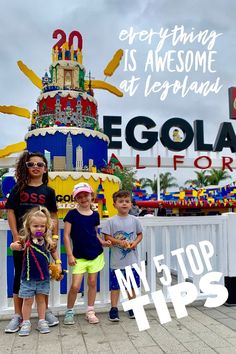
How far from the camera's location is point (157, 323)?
3592 mm

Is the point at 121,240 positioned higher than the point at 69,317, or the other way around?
the point at 121,240

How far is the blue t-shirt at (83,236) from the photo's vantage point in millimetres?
3641

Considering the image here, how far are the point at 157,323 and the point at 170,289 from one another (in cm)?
81

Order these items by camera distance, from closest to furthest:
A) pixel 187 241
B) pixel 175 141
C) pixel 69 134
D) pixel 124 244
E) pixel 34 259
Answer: pixel 34 259, pixel 124 244, pixel 187 241, pixel 69 134, pixel 175 141

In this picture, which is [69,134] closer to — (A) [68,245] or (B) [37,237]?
(A) [68,245]

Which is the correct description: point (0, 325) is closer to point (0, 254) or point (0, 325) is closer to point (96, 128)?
point (0, 254)

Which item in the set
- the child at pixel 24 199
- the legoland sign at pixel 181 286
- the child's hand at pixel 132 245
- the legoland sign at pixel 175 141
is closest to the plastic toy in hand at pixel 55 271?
the child at pixel 24 199

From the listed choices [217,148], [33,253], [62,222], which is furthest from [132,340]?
[217,148]

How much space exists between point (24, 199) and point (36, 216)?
0.29 metres

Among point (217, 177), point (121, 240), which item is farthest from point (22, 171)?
point (217, 177)

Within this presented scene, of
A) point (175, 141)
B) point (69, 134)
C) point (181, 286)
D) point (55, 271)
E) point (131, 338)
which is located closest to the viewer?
point (131, 338)

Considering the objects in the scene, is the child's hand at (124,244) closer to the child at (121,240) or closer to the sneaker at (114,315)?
the child at (121,240)

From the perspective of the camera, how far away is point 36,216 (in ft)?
10.9

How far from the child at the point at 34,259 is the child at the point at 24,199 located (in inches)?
4.8
